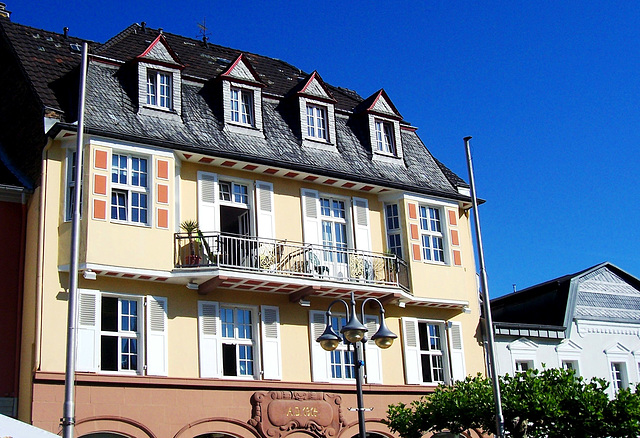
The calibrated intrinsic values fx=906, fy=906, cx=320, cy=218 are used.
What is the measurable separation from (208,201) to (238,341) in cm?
372

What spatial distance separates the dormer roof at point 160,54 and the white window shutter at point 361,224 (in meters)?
6.37

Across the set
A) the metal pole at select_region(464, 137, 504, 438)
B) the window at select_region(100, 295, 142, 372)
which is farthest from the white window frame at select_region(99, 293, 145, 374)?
the metal pole at select_region(464, 137, 504, 438)

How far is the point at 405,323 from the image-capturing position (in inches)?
1011

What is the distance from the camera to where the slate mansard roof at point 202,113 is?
75.0ft

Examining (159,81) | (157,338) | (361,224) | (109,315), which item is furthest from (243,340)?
(159,81)

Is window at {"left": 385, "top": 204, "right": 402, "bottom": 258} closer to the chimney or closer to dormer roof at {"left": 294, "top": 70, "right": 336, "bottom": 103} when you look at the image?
dormer roof at {"left": 294, "top": 70, "right": 336, "bottom": 103}

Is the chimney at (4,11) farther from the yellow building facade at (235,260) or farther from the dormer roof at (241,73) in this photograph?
the dormer roof at (241,73)

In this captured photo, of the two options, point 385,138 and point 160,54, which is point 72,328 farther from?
point 385,138

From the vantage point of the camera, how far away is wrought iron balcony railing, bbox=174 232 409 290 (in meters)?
22.4

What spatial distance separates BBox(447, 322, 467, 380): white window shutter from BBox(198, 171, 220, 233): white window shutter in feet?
25.4

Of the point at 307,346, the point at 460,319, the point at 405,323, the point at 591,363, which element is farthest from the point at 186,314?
the point at 591,363

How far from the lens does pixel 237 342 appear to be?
22891 millimetres

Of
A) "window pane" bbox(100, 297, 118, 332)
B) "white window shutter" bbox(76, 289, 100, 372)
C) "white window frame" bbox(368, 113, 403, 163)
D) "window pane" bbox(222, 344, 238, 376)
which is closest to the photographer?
"white window shutter" bbox(76, 289, 100, 372)

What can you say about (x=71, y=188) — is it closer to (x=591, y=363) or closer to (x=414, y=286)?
(x=414, y=286)
